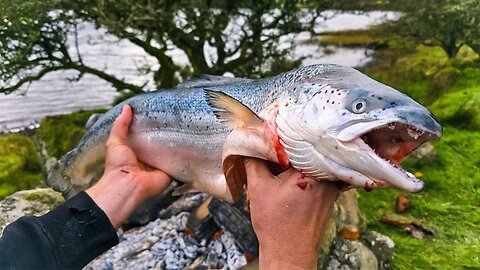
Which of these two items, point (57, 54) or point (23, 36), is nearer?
point (23, 36)

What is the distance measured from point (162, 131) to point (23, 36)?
6.19ft

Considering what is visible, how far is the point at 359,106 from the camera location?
1.50m

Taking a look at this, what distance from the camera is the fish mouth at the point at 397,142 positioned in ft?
4.42

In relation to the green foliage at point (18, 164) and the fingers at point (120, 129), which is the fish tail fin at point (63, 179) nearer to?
the fingers at point (120, 129)

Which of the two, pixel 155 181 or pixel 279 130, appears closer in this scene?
pixel 279 130

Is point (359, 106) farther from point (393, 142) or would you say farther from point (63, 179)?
point (63, 179)

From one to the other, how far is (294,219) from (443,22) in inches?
205

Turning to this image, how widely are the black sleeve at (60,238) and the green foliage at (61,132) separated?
2816mm

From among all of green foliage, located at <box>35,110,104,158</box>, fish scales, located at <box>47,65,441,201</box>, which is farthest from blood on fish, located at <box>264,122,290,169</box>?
green foliage, located at <box>35,110,104,158</box>

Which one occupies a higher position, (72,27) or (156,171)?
(72,27)

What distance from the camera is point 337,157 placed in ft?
4.97

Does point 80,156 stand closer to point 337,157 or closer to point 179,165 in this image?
point 179,165

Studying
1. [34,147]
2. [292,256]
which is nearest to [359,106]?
[292,256]

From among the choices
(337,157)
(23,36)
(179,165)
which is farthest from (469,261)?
(23,36)
